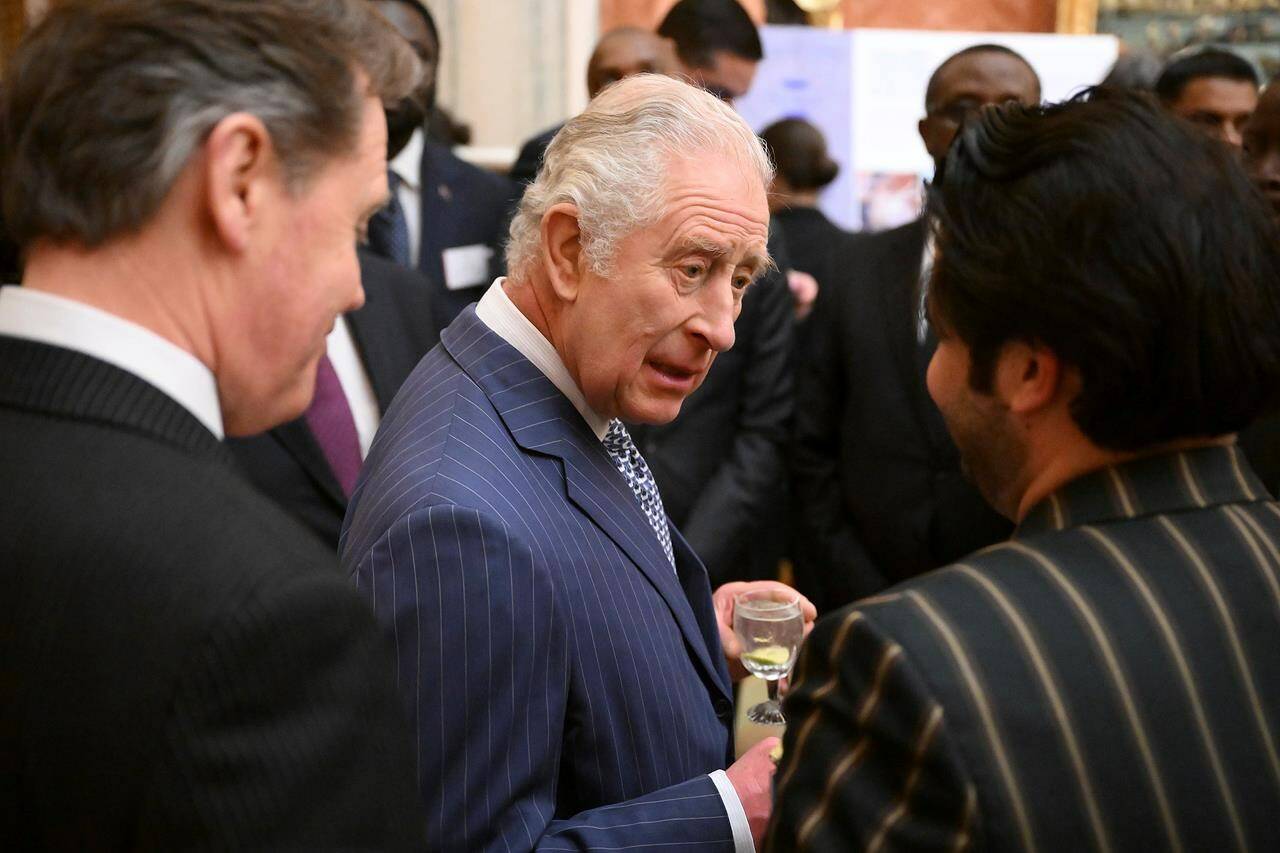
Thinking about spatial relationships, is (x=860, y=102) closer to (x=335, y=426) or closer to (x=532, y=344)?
(x=335, y=426)

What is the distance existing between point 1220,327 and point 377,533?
960 millimetres

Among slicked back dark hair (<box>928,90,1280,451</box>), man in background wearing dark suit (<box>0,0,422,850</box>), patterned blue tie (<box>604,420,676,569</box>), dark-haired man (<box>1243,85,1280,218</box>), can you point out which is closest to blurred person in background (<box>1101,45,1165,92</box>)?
dark-haired man (<box>1243,85,1280,218</box>)

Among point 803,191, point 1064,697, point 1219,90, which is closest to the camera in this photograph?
point 1064,697

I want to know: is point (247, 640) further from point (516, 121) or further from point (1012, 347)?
point (516, 121)

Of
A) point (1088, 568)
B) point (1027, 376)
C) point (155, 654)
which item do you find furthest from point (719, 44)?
point (155, 654)

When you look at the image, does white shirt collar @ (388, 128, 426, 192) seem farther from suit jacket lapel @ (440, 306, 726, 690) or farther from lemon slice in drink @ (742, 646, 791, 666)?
lemon slice in drink @ (742, 646, 791, 666)

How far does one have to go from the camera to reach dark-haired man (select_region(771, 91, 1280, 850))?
1102 mm

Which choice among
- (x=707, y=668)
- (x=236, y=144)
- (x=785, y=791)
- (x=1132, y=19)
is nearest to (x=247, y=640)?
(x=236, y=144)

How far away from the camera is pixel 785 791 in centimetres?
122

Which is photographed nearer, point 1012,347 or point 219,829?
point 219,829

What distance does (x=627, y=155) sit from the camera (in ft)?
6.07

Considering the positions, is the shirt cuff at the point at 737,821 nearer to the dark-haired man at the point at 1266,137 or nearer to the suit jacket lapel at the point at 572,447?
the suit jacket lapel at the point at 572,447

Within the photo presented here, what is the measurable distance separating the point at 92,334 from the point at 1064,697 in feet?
2.84

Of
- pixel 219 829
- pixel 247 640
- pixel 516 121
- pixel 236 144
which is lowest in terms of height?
pixel 516 121
